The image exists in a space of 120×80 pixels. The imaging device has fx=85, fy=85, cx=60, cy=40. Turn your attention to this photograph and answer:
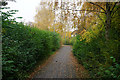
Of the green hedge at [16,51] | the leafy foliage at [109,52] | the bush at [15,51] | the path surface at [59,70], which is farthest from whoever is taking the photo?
the path surface at [59,70]

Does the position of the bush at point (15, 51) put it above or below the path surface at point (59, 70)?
above

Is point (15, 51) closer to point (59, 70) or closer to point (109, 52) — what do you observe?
point (59, 70)

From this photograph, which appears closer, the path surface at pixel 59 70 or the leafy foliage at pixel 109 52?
the leafy foliage at pixel 109 52

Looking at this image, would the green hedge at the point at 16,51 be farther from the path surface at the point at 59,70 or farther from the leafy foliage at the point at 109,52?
the leafy foliage at the point at 109,52

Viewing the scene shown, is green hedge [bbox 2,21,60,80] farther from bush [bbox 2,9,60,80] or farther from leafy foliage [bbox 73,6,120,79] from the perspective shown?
leafy foliage [bbox 73,6,120,79]

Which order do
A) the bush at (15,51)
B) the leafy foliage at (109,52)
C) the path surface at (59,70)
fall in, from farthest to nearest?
the path surface at (59,70)
the bush at (15,51)
the leafy foliage at (109,52)

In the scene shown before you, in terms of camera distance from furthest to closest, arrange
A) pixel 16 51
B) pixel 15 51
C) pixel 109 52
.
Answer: pixel 16 51 < pixel 15 51 < pixel 109 52

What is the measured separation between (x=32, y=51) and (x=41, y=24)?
45.9 ft

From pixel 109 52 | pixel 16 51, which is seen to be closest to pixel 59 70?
pixel 16 51

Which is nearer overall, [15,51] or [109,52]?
[109,52]

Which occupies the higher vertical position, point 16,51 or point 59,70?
point 16,51

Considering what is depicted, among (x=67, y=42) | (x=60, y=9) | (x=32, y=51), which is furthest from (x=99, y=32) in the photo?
(x=67, y=42)

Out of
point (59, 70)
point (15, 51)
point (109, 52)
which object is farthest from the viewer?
point (59, 70)

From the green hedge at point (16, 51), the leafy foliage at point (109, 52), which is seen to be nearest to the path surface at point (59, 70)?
the green hedge at point (16, 51)
